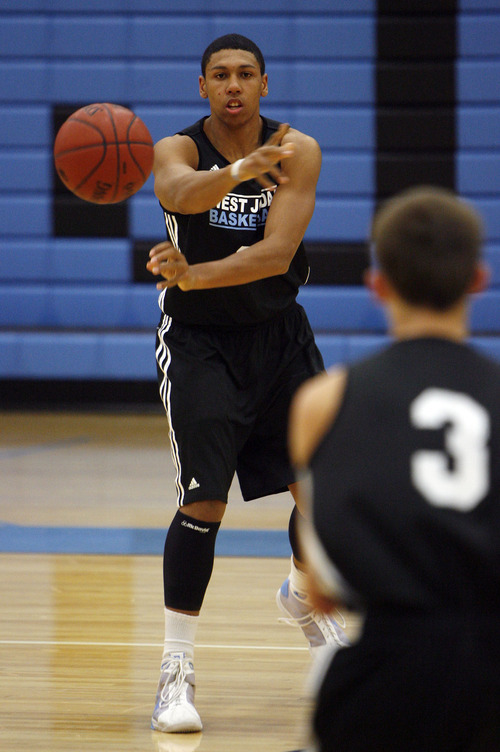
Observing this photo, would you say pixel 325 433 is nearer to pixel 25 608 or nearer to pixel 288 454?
pixel 288 454

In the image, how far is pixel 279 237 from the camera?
8.53ft

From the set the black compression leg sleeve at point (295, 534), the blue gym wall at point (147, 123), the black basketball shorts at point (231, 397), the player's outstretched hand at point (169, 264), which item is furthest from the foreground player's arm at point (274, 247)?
the blue gym wall at point (147, 123)

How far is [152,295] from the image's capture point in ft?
27.1

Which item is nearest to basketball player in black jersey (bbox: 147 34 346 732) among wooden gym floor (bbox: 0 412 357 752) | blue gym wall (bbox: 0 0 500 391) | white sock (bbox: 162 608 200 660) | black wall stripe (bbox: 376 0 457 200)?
white sock (bbox: 162 608 200 660)

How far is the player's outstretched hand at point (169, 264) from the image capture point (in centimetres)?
231

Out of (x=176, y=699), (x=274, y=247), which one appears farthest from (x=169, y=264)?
(x=176, y=699)

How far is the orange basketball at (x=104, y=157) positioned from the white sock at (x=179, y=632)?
1061 millimetres

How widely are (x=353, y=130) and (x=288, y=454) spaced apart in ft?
19.1

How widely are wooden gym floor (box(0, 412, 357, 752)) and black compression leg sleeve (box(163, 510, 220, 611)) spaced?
0.90 feet

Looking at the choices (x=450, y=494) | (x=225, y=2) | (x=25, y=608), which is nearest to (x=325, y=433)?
(x=450, y=494)

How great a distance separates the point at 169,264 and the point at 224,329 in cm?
38

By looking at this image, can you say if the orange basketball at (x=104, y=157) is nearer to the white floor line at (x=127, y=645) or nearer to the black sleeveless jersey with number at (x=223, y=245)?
the black sleeveless jersey with number at (x=223, y=245)

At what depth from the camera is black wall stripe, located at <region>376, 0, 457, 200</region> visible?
26.5 feet

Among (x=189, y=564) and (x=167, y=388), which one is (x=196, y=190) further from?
(x=189, y=564)
